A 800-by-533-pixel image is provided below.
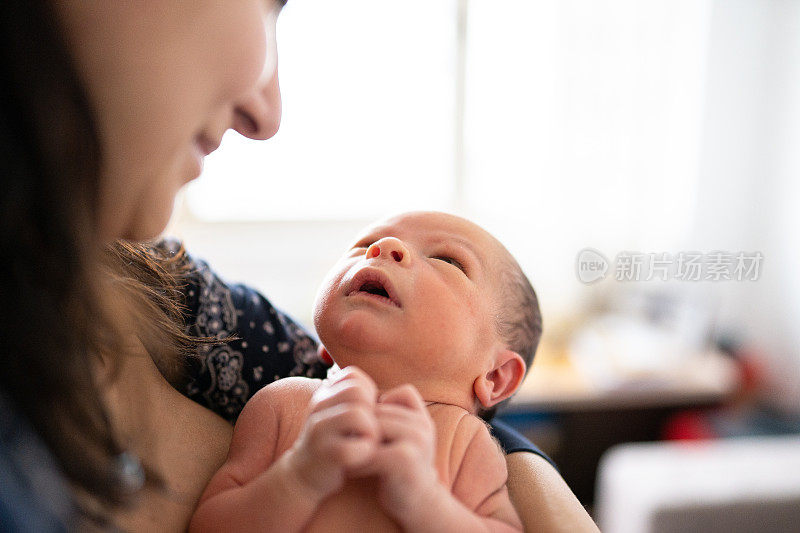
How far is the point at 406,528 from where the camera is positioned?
0.59 m

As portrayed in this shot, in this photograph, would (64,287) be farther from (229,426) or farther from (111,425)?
(229,426)

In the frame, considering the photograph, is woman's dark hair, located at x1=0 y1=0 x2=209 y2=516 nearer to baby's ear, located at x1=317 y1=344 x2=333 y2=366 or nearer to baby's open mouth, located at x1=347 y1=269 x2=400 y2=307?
baby's open mouth, located at x1=347 y1=269 x2=400 y2=307

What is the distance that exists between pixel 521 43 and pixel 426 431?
7.55 feet

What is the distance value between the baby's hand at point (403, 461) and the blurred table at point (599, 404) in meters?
1.75

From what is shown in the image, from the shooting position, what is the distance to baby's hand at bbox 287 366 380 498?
525mm

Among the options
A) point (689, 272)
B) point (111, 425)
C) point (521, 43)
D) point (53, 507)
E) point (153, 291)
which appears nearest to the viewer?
point (53, 507)

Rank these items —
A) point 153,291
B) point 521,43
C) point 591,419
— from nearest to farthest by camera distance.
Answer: point 153,291 → point 591,419 → point 521,43

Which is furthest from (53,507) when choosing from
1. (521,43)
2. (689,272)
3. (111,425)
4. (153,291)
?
(521,43)

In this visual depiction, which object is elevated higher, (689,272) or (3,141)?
(3,141)

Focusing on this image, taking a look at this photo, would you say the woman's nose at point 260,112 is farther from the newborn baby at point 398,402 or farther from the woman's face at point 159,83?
the newborn baby at point 398,402

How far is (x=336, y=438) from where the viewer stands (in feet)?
1.74

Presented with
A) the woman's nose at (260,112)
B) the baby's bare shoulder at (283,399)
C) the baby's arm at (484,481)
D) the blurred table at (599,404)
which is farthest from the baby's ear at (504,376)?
the blurred table at (599,404)

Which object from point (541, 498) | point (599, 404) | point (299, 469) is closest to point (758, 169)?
point (599, 404)

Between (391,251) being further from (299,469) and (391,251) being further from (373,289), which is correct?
(299,469)
